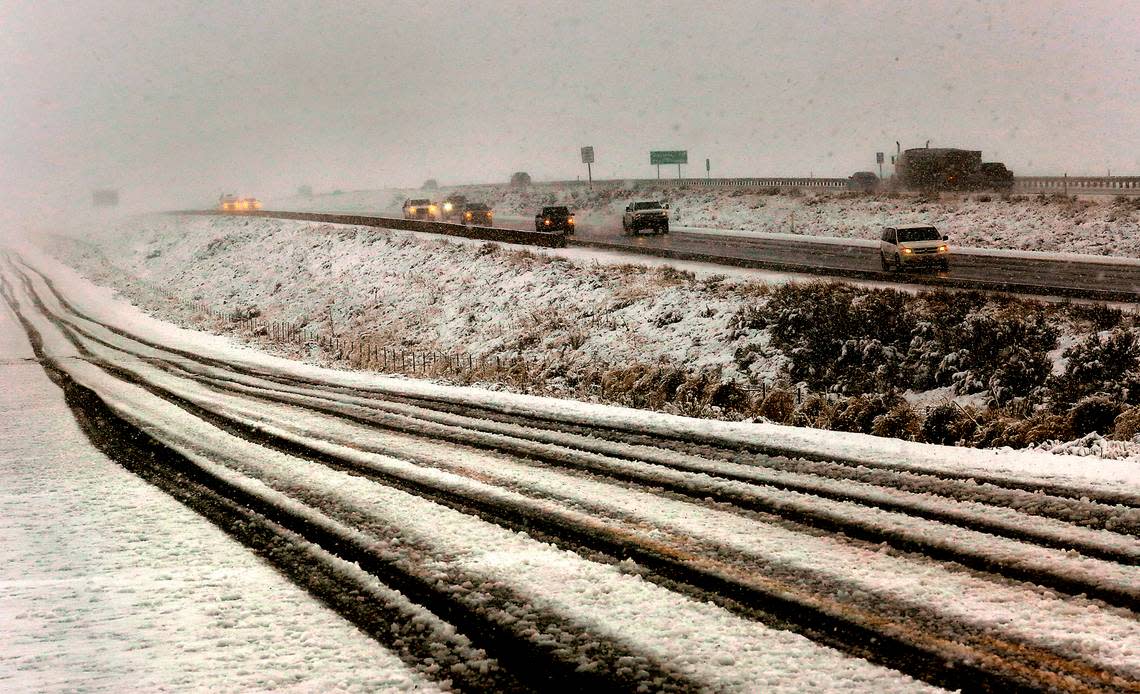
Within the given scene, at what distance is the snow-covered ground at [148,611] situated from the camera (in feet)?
17.5

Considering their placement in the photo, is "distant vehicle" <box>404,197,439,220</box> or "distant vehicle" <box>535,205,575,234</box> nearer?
"distant vehicle" <box>535,205,575,234</box>

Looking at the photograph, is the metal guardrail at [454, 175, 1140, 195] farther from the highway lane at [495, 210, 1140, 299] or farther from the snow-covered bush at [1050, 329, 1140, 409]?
the snow-covered bush at [1050, 329, 1140, 409]

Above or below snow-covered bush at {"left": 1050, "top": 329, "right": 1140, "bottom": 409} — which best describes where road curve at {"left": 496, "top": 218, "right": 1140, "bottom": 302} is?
above

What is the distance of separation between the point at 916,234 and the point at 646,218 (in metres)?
18.0

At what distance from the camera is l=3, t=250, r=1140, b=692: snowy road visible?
17.2ft

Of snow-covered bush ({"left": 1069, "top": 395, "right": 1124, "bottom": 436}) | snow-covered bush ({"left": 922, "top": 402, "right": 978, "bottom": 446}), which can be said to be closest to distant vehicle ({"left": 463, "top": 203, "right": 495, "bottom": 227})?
snow-covered bush ({"left": 922, "top": 402, "right": 978, "bottom": 446})

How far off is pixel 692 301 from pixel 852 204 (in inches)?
1203

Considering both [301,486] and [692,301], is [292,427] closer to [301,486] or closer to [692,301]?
[301,486]

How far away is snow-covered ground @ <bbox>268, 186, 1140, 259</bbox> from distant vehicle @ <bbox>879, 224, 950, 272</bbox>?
9.09 metres

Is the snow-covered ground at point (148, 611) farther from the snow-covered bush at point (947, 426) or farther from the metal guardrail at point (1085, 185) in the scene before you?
the metal guardrail at point (1085, 185)

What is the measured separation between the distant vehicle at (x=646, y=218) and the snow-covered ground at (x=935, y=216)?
6863 mm

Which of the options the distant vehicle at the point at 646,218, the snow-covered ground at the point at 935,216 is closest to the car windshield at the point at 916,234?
the snow-covered ground at the point at 935,216

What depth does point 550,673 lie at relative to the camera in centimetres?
516

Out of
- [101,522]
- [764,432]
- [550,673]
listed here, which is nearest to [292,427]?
[101,522]
